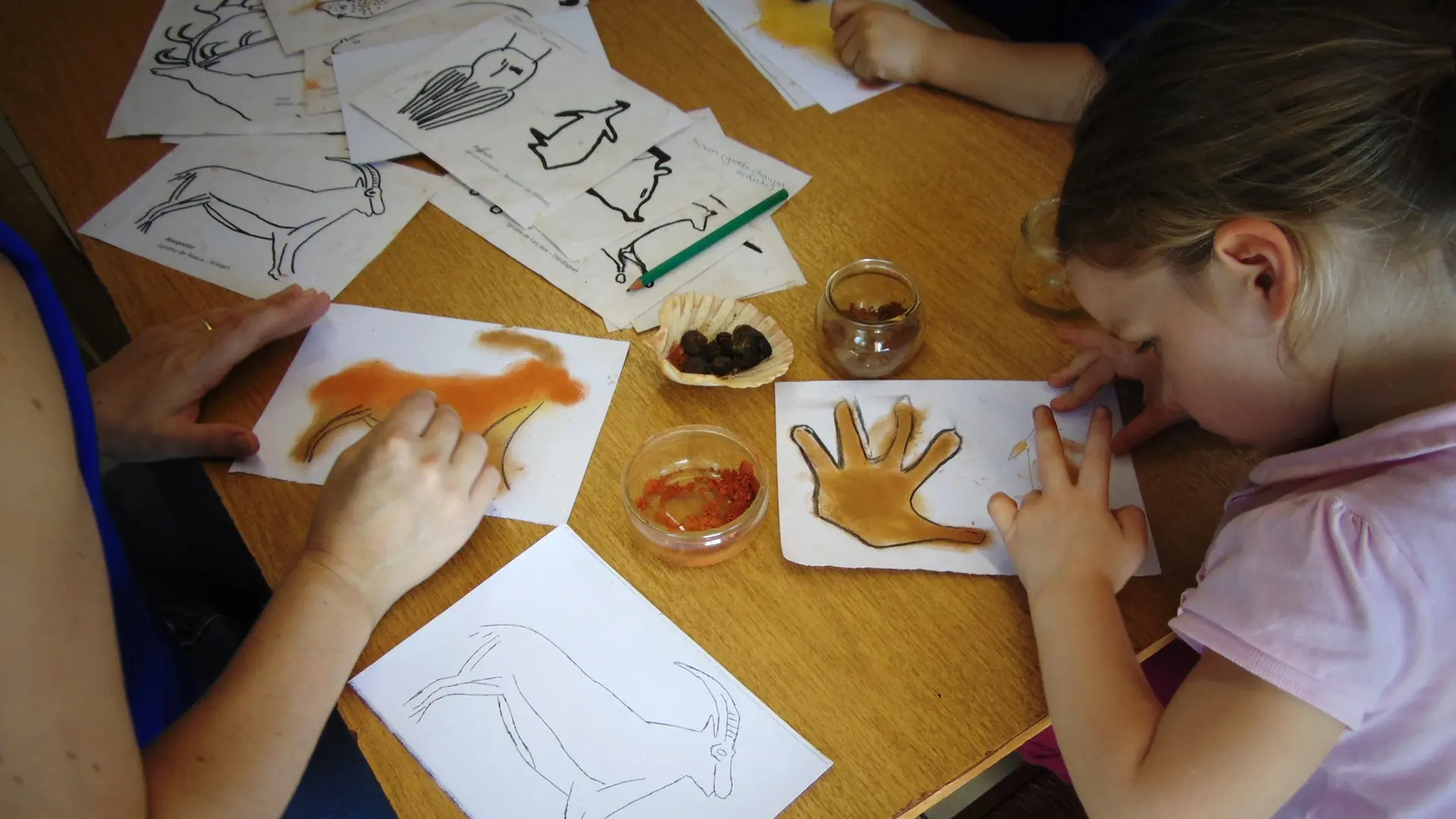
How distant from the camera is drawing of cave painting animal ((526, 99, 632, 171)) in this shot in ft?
3.32

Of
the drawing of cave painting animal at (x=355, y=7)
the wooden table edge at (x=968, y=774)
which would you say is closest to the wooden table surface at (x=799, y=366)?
the wooden table edge at (x=968, y=774)

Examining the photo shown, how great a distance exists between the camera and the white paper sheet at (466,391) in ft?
2.56

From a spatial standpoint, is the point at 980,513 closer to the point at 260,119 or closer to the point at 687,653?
the point at 687,653

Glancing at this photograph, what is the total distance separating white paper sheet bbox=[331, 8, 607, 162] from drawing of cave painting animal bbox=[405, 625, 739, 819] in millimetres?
593

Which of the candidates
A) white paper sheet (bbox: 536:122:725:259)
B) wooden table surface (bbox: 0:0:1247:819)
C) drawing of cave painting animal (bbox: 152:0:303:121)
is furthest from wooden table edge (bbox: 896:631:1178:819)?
drawing of cave painting animal (bbox: 152:0:303:121)

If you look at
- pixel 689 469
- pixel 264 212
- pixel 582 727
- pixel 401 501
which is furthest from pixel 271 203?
pixel 582 727

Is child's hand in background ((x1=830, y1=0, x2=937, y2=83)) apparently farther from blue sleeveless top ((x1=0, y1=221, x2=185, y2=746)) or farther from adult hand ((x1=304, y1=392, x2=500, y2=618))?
blue sleeveless top ((x1=0, y1=221, x2=185, y2=746))

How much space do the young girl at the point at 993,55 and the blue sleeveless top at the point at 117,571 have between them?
822 millimetres

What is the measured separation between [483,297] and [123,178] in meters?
0.46

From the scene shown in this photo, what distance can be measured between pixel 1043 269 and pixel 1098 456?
212 mm

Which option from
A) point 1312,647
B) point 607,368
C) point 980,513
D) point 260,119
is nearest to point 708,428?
point 607,368

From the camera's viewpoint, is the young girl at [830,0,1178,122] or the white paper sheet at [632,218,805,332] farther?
the young girl at [830,0,1178,122]

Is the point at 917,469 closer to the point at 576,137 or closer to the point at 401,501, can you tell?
the point at 401,501

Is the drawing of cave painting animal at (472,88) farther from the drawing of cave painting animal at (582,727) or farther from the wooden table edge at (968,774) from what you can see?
the wooden table edge at (968,774)
